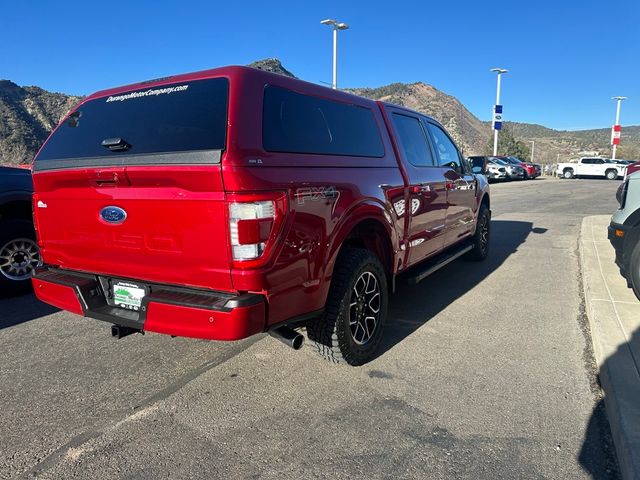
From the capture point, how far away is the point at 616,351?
3.51m

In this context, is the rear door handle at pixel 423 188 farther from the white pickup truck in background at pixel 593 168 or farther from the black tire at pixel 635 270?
the white pickup truck in background at pixel 593 168

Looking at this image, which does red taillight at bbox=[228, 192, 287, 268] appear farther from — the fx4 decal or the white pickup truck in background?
the white pickup truck in background

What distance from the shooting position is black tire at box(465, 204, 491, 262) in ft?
22.5

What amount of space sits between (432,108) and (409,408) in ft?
314

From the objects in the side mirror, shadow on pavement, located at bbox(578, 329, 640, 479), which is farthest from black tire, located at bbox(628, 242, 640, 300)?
the side mirror

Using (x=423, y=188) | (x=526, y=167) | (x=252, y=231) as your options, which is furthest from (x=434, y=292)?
(x=526, y=167)

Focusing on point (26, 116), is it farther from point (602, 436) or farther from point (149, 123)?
point (602, 436)

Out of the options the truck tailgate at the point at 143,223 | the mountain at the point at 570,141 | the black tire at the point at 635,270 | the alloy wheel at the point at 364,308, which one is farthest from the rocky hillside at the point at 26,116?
the mountain at the point at 570,141

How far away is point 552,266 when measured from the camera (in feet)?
22.7

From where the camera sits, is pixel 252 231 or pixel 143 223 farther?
pixel 143 223

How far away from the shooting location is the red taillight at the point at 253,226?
2.50m

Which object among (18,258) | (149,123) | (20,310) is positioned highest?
(149,123)

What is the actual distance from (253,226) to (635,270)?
4.09 metres

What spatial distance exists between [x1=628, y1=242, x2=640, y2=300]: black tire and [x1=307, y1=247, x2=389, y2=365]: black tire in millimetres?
2721
